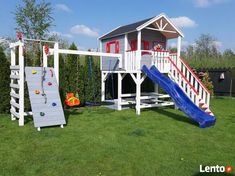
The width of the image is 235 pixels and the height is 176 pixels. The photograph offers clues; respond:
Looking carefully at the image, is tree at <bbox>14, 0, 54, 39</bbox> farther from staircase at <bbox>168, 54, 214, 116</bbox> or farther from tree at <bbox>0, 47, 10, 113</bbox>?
staircase at <bbox>168, 54, 214, 116</bbox>

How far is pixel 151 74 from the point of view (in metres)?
8.26

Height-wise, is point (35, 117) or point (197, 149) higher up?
point (35, 117)

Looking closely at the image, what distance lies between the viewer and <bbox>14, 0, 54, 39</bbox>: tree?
63.3 ft

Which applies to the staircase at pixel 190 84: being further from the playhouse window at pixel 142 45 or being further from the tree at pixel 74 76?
the tree at pixel 74 76

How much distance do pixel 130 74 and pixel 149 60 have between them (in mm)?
1122

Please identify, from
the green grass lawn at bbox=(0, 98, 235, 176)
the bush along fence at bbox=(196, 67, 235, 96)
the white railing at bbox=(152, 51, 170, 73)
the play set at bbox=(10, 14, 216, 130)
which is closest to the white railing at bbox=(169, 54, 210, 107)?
the play set at bbox=(10, 14, 216, 130)

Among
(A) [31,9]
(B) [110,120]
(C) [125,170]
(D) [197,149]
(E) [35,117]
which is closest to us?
(C) [125,170]

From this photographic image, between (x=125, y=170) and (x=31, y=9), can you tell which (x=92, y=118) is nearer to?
(x=125, y=170)

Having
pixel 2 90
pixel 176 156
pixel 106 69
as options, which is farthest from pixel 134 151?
pixel 106 69

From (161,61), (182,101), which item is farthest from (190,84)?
(161,61)

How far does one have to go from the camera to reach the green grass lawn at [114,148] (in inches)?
139

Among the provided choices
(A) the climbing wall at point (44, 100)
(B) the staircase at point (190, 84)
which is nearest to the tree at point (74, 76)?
(A) the climbing wall at point (44, 100)

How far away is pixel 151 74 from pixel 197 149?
417 centimetres

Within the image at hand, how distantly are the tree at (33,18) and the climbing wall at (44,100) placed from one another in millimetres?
14578
